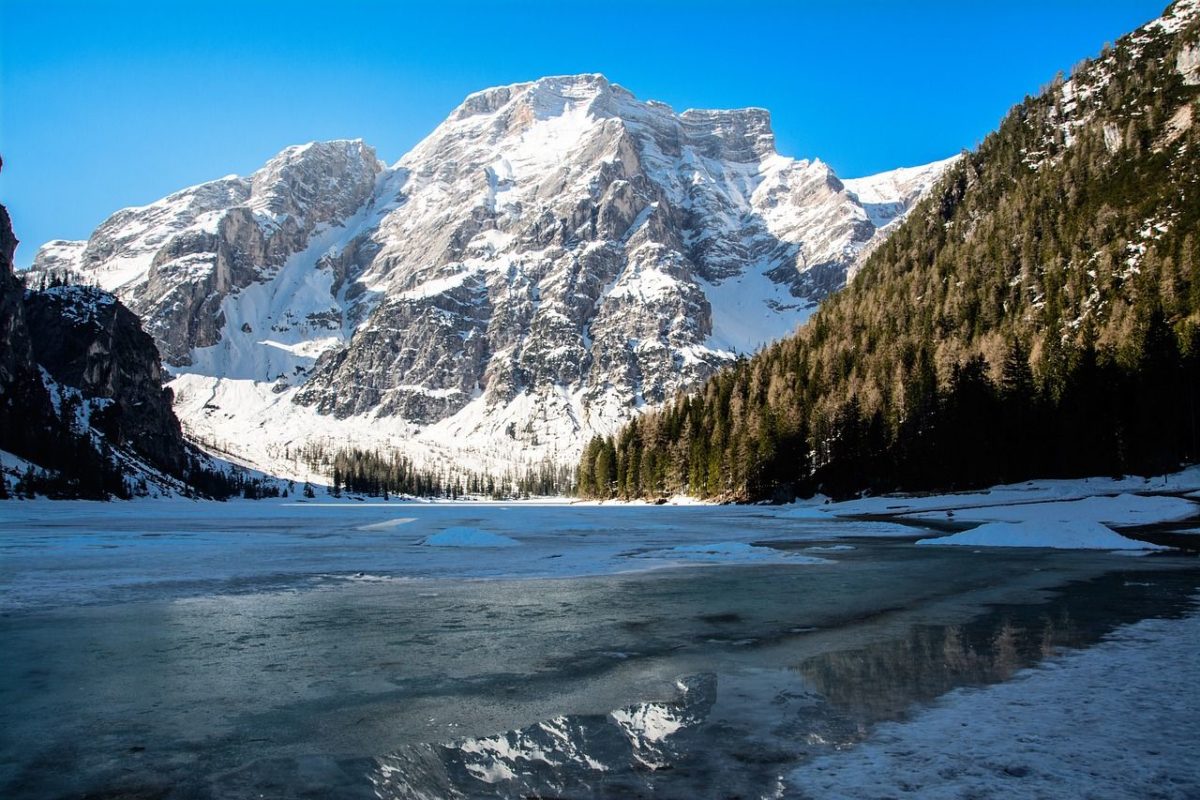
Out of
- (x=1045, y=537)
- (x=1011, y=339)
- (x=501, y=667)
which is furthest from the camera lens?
(x=1011, y=339)

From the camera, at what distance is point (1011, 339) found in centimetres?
8775

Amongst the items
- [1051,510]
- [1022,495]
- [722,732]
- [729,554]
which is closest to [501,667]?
[722,732]

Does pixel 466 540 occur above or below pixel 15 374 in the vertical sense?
below

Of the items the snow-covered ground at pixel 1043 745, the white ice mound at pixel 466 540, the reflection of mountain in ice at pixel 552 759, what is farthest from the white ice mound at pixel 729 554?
the reflection of mountain in ice at pixel 552 759

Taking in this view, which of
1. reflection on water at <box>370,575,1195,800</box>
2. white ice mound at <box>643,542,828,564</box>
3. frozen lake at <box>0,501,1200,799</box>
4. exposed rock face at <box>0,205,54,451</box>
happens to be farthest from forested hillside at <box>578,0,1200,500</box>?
exposed rock face at <box>0,205,54,451</box>

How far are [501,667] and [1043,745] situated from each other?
23.9 feet

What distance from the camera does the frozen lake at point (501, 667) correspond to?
22.3 feet

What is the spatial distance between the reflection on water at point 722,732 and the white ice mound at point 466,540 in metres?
27.2

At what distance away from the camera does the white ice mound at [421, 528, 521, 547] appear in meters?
37.3

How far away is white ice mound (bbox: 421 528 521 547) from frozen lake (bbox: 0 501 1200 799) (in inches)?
477

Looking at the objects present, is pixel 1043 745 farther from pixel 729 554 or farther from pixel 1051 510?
pixel 1051 510

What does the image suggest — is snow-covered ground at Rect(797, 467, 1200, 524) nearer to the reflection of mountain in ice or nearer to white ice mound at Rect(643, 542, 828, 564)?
white ice mound at Rect(643, 542, 828, 564)

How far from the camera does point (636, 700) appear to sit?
9.14 metres

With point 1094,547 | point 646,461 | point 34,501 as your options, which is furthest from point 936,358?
point 34,501
